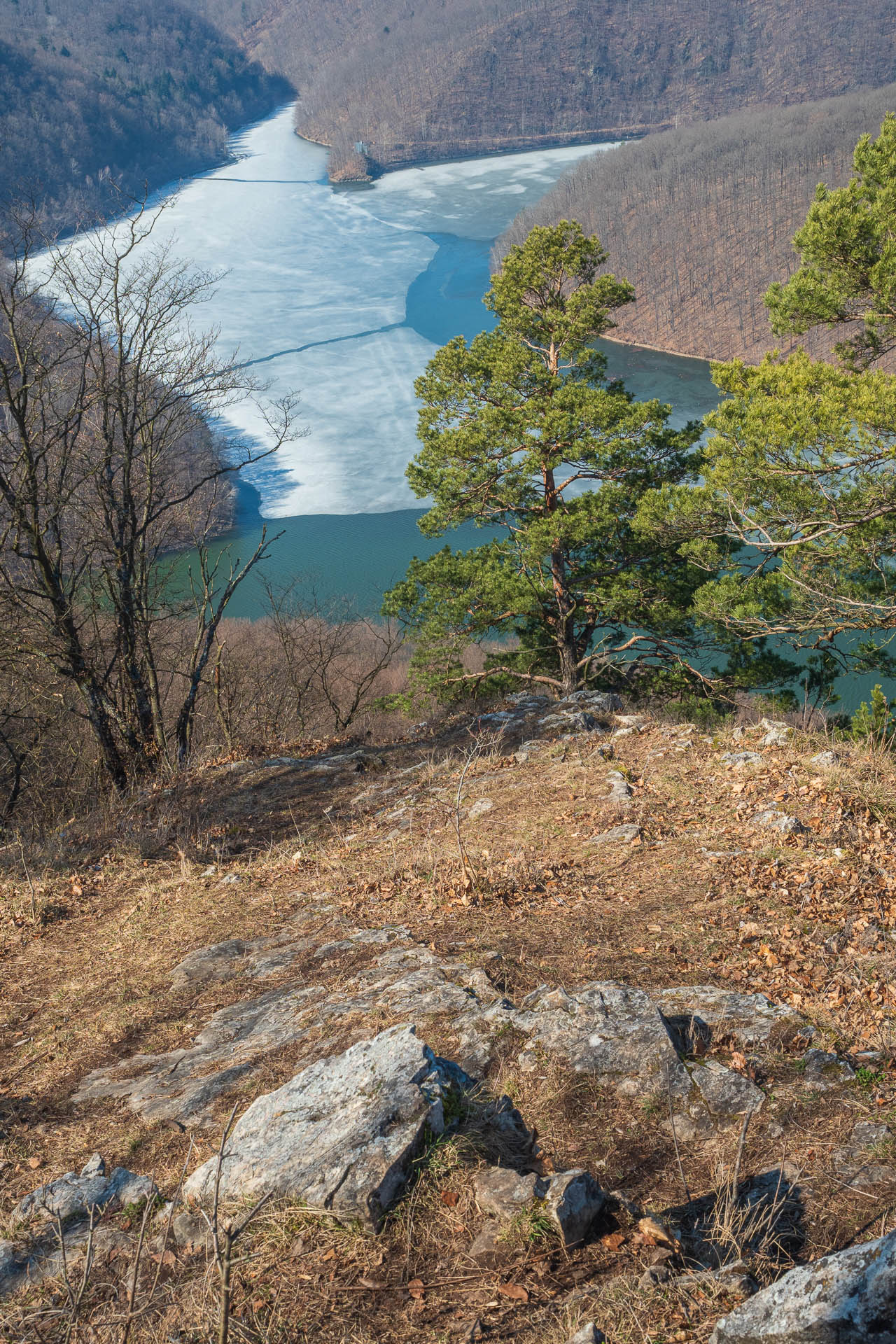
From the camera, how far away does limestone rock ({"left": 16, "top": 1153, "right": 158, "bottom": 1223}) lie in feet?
10.9

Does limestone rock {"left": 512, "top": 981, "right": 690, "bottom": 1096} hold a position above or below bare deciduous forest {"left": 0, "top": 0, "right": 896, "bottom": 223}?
→ below

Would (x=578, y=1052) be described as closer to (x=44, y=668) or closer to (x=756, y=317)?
(x=44, y=668)

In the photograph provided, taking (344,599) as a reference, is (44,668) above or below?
above

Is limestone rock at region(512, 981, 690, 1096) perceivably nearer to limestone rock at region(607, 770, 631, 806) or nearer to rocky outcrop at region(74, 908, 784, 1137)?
rocky outcrop at region(74, 908, 784, 1137)

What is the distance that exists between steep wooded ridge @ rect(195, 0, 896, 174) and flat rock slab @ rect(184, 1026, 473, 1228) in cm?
13967

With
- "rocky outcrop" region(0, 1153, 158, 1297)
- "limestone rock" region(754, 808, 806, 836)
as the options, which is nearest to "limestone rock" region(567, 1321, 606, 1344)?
"rocky outcrop" region(0, 1153, 158, 1297)

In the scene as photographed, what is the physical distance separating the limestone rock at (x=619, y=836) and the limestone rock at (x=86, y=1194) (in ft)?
11.6

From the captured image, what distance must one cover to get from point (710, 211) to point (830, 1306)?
322 feet

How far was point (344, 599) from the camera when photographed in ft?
108

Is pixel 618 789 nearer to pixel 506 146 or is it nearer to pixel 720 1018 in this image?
pixel 720 1018

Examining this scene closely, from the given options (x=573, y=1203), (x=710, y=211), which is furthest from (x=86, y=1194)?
(x=710, y=211)

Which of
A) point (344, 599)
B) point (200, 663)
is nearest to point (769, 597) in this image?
point (200, 663)

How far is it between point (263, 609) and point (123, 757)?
2611cm

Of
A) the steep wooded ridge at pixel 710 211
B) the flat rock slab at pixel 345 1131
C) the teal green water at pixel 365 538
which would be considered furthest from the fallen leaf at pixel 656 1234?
the steep wooded ridge at pixel 710 211
